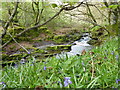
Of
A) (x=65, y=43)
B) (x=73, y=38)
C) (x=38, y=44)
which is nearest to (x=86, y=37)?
(x=73, y=38)

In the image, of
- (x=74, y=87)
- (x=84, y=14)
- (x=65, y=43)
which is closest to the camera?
(x=74, y=87)

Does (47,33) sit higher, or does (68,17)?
(68,17)

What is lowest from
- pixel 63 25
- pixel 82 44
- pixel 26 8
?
pixel 82 44

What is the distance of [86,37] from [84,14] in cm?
87

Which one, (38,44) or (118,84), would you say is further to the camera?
(38,44)

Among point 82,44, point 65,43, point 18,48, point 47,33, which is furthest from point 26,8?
point 82,44

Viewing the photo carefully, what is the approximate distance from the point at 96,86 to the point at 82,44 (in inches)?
114

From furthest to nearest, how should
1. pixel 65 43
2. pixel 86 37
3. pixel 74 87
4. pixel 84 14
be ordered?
pixel 86 37, pixel 65 43, pixel 84 14, pixel 74 87

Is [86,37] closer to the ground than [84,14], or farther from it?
closer to the ground

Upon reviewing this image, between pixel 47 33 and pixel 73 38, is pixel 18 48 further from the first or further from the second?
pixel 73 38

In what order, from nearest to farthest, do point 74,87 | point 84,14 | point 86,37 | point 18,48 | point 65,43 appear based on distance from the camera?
point 74,87 < point 18,48 < point 84,14 < point 65,43 < point 86,37

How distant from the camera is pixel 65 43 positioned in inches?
142

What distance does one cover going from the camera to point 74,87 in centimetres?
72

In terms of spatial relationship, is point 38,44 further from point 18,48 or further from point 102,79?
point 102,79
